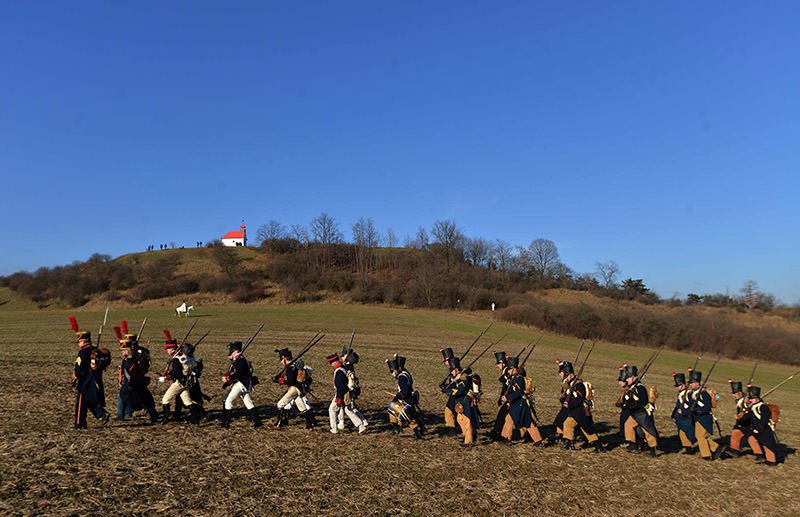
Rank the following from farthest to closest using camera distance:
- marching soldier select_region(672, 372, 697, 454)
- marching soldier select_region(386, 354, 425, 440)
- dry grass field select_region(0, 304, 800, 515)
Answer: marching soldier select_region(672, 372, 697, 454) → marching soldier select_region(386, 354, 425, 440) → dry grass field select_region(0, 304, 800, 515)

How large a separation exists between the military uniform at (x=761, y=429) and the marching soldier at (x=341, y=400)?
965 centimetres

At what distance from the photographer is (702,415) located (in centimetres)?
1184

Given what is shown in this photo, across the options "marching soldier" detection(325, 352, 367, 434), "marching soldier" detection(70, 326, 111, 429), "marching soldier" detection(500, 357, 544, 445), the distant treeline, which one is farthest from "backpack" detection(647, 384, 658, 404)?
the distant treeline

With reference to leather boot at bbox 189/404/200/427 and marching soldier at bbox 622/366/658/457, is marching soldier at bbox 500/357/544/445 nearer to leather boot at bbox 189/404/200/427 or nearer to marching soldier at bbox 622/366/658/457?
marching soldier at bbox 622/366/658/457

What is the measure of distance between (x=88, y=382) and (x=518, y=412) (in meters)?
10.2

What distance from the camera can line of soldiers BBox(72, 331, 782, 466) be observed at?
37.1 ft

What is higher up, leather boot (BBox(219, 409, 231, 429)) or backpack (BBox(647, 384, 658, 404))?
backpack (BBox(647, 384, 658, 404))

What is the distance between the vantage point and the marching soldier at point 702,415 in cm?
1169

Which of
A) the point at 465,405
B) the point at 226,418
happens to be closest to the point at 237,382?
the point at 226,418

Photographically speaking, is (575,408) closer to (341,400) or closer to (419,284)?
(341,400)

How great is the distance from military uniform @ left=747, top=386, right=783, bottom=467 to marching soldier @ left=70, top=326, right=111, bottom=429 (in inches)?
607

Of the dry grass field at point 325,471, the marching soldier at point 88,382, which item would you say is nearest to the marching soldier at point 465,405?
the dry grass field at point 325,471

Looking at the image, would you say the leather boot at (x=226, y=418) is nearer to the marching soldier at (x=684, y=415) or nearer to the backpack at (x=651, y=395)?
the backpack at (x=651, y=395)

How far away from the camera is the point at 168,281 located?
67.1 metres
